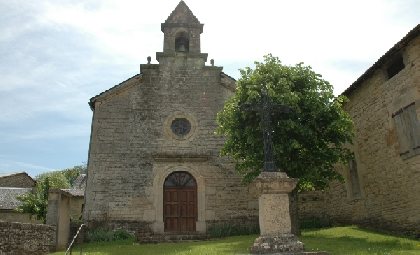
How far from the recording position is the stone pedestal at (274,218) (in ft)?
24.0

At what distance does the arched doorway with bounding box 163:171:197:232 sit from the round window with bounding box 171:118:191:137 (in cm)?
185

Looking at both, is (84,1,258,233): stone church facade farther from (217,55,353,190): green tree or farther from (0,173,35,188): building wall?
(0,173,35,188): building wall

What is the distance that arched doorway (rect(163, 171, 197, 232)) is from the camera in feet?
52.6

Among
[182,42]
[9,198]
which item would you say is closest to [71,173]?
[9,198]

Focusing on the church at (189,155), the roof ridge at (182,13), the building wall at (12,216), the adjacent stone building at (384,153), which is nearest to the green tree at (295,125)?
the adjacent stone building at (384,153)

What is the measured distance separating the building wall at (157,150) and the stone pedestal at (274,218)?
28.6ft

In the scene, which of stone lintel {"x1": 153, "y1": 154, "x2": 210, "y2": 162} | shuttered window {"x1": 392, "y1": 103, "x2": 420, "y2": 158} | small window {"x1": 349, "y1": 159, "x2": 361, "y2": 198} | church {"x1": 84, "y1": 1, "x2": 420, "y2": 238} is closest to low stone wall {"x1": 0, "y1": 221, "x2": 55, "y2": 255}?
church {"x1": 84, "y1": 1, "x2": 420, "y2": 238}

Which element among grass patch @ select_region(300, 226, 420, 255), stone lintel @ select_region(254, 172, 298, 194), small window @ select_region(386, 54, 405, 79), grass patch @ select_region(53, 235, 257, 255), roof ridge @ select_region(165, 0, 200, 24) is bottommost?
grass patch @ select_region(53, 235, 257, 255)

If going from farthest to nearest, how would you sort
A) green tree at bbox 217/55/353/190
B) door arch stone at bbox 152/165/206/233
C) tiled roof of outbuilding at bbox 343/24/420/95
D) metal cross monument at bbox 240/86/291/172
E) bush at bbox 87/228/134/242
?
door arch stone at bbox 152/165/206/233 < bush at bbox 87/228/134/242 < green tree at bbox 217/55/353/190 < tiled roof of outbuilding at bbox 343/24/420/95 < metal cross monument at bbox 240/86/291/172

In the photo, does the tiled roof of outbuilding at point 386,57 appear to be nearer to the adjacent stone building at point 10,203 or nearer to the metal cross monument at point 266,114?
the metal cross monument at point 266,114

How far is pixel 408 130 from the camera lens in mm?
12164

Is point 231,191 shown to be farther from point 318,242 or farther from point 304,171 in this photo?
point 318,242

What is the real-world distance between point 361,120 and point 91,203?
11.6 m

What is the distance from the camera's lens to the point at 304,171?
12688 millimetres
